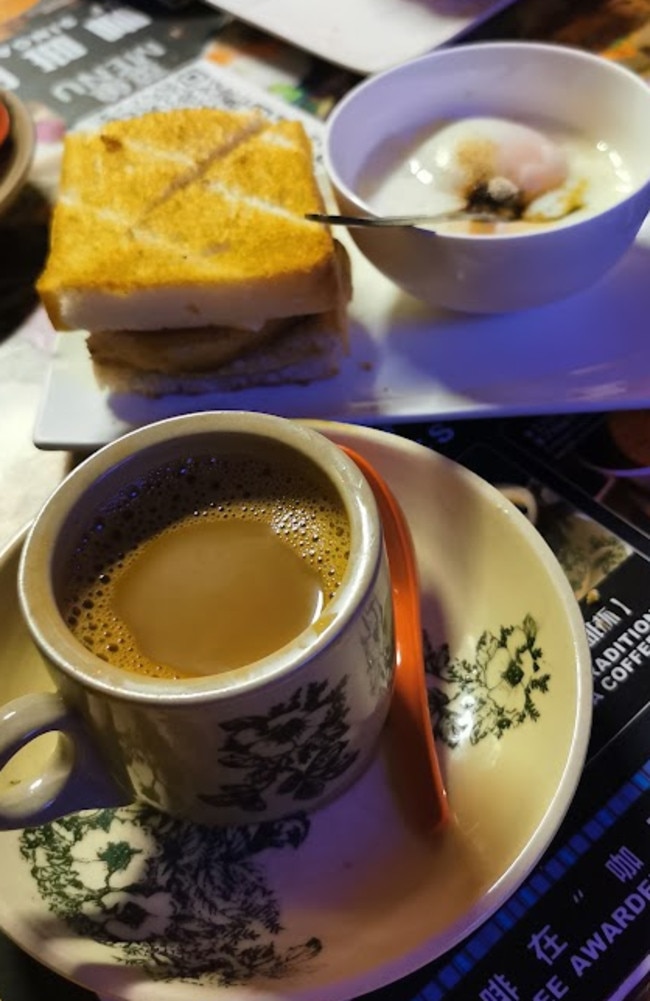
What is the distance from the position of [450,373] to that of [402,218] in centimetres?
13

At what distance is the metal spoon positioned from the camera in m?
0.75

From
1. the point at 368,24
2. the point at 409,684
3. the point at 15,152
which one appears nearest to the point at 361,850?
the point at 409,684

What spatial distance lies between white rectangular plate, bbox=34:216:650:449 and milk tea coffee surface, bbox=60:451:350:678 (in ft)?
0.77

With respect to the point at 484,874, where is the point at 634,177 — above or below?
above

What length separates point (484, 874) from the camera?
44 cm

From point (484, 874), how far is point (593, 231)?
1.56 feet

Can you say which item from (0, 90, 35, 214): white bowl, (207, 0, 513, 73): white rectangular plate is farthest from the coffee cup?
(207, 0, 513, 73): white rectangular plate

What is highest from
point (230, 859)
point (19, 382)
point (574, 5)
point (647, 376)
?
point (574, 5)

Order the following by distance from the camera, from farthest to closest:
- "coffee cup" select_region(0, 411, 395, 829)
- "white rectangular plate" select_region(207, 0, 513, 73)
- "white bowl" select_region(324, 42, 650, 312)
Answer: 1. "white rectangular plate" select_region(207, 0, 513, 73)
2. "white bowl" select_region(324, 42, 650, 312)
3. "coffee cup" select_region(0, 411, 395, 829)

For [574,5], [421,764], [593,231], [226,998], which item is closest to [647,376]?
[593,231]

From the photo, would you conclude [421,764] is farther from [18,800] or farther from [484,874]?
[18,800]

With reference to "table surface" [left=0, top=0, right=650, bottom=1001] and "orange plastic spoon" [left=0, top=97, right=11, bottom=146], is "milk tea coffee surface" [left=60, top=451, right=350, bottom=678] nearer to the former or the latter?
"table surface" [left=0, top=0, right=650, bottom=1001]

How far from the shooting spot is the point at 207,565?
52 cm

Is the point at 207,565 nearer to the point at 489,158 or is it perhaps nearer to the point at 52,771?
the point at 52,771
